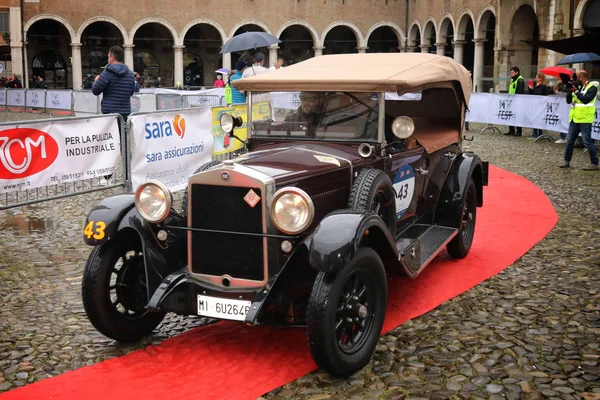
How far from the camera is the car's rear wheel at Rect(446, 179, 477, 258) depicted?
6.14 m

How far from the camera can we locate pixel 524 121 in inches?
700

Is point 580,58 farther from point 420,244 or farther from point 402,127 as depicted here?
point 402,127

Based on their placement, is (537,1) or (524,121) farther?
(537,1)

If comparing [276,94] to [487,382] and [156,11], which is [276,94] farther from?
[156,11]

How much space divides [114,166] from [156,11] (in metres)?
30.7

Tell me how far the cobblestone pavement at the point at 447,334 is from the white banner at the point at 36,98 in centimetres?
→ 2032

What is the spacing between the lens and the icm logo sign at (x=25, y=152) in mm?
6570

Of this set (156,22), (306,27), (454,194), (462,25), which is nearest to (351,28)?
(306,27)

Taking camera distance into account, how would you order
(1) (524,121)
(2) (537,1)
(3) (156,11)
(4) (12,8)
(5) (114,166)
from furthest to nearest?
1. (3) (156,11)
2. (4) (12,8)
3. (2) (537,1)
4. (1) (524,121)
5. (5) (114,166)

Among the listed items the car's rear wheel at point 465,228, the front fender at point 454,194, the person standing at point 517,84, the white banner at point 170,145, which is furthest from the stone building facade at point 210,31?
the front fender at point 454,194

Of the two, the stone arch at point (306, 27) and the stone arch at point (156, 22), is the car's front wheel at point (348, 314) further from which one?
the stone arch at point (306, 27)

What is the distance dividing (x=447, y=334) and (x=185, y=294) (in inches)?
67.2

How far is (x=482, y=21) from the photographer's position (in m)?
31.9

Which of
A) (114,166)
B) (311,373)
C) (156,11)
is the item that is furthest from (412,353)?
(156,11)
